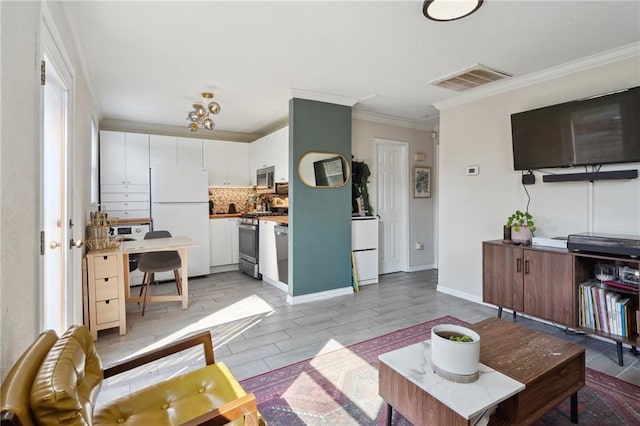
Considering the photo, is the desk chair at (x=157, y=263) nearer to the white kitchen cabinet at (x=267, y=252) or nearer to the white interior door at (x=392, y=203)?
the white kitchen cabinet at (x=267, y=252)

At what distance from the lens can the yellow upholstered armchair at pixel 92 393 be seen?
824 millimetres

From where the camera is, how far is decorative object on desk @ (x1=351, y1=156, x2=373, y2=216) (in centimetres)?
475

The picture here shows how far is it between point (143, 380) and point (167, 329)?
2.92 ft

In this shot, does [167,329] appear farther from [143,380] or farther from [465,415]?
[465,415]

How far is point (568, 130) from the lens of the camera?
293cm

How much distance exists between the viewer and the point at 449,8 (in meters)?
2.10

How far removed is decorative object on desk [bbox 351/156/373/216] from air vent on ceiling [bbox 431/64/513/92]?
157 centimetres

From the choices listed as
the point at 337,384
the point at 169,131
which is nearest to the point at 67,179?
the point at 337,384

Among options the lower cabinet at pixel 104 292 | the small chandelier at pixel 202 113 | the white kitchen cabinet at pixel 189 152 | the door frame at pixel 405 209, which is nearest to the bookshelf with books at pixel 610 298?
the door frame at pixel 405 209

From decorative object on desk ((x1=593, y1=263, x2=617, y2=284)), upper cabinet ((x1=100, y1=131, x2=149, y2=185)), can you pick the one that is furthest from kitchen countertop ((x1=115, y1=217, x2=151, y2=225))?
decorative object on desk ((x1=593, y1=263, x2=617, y2=284))

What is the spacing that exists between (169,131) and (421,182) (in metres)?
4.42

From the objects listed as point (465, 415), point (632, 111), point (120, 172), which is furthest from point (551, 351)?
point (120, 172)

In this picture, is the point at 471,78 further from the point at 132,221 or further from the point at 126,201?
the point at 126,201

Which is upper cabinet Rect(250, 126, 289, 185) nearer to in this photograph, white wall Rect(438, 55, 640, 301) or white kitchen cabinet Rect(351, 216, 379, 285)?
white kitchen cabinet Rect(351, 216, 379, 285)
